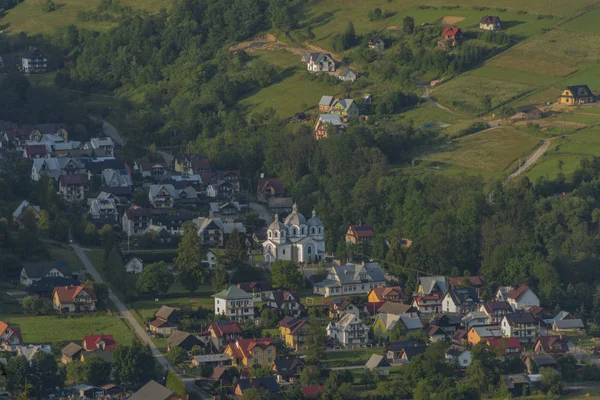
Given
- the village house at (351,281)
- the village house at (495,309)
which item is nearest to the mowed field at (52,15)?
the village house at (351,281)

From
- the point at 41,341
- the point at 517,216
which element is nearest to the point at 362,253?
the point at 517,216

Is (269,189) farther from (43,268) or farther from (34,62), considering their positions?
(34,62)

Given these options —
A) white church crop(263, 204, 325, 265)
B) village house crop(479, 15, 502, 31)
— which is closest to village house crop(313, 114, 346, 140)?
white church crop(263, 204, 325, 265)

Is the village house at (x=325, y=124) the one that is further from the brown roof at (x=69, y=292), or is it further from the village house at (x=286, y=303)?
the brown roof at (x=69, y=292)

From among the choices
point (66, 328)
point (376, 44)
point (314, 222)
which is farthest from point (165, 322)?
point (376, 44)

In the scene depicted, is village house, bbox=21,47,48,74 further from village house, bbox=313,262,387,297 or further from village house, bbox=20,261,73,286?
village house, bbox=313,262,387,297
